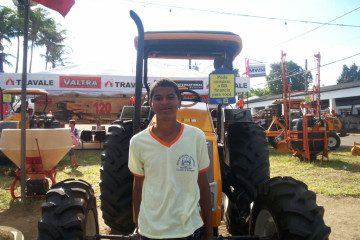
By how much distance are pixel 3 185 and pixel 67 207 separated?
527cm

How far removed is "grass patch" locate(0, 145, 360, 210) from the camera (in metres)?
6.05

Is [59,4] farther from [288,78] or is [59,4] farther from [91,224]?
[288,78]

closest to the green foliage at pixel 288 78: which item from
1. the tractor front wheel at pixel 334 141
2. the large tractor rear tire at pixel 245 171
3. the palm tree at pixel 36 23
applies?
the palm tree at pixel 36 23

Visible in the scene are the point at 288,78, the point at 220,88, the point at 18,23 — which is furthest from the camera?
the point at 288,78

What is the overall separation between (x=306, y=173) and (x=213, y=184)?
6004mm

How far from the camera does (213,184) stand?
8.43ft

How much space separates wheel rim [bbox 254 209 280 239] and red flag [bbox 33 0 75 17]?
4.01 meters

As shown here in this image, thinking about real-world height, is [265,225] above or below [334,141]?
below

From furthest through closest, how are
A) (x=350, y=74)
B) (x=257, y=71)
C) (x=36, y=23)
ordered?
(x=350, y=74) < (x=36, y=23) < (x=257, y=71)

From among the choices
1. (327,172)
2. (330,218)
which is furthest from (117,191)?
(327,172)

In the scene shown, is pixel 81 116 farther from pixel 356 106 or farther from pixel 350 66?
pixel 350 66

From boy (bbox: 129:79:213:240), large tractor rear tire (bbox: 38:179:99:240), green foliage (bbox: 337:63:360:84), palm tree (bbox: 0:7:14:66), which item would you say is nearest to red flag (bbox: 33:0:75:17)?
large tractor rear tire (bbox: 38:179:99:240)

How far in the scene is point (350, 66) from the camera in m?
62.6

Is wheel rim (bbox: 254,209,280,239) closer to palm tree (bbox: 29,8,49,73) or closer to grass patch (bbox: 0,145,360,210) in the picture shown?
grass patch (bbox: 0,145,360,210)
